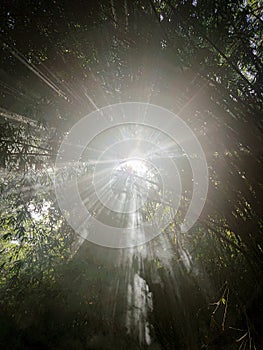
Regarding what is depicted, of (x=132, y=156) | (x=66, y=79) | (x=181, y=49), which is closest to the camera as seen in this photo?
(x=181, y=49)

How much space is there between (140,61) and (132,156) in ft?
3.94

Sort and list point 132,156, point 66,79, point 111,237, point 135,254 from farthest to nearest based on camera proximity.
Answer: point 111,237, point 135,254, point 132,156, point 66,79

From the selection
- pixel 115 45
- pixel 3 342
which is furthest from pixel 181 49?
pixel 3 342

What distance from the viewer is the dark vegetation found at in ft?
3.94

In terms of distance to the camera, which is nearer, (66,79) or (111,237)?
(66,79)

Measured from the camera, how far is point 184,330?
8.52 ft

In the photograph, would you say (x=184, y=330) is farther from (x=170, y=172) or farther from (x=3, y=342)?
(x=3, y=342)

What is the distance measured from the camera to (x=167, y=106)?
62.7 inches

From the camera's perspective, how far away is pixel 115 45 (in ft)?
5.63

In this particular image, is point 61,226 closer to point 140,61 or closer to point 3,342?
point 3,342

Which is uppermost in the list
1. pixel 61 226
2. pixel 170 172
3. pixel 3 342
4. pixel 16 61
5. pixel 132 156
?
pixel 16 61

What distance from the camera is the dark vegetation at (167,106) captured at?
1.20 metres

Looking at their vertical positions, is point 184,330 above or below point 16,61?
below

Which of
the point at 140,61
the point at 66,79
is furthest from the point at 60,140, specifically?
the point at 140,61
